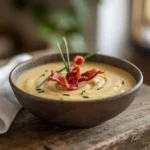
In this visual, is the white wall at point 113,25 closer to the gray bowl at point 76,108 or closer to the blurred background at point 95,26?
the blurred background at point 95,26

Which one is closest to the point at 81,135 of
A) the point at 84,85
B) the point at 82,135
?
the point at 82,135

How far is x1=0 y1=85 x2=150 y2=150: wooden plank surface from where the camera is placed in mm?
756

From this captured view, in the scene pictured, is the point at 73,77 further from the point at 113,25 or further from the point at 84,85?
the point at 113,25

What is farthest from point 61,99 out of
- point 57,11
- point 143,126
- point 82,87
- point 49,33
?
point 57,11

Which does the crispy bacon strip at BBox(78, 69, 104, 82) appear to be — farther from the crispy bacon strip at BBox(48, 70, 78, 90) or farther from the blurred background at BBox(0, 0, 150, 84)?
the blurred background at BBox(0, 0, 150, 84)

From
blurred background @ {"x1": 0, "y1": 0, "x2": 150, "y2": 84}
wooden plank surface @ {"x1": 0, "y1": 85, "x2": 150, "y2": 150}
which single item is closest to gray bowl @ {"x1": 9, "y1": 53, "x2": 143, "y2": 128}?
wooden plank surface @ {"x1": 0, "y1": 85, "x2": 150, "y2": 150}

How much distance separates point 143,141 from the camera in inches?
33.4

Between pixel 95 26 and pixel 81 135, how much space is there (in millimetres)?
1530

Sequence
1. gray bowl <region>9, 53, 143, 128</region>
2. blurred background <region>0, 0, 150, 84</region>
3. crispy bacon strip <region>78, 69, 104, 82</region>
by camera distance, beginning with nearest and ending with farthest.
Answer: gray bowl <region>9, 53, 143, 128</region>, crispy bacon strip <region>78, 69, 104, 82</region>, blurred background <region>0, 0, 150, 84</region>

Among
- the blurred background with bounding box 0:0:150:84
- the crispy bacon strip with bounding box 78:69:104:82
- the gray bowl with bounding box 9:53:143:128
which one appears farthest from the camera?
the blurred background with bounding box 0:0:150:84

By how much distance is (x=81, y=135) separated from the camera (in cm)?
79

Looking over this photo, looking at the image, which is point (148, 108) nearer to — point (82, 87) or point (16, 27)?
point (82, 87)

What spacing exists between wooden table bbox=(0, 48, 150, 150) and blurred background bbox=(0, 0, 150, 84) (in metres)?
1.32

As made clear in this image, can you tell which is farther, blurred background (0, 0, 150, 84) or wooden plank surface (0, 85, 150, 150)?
blurred background (0, 0, 150, 84)
